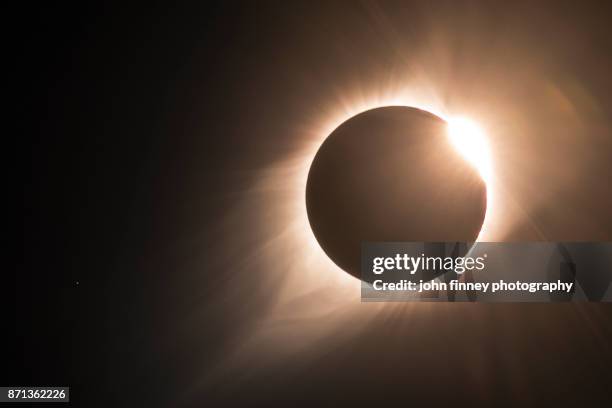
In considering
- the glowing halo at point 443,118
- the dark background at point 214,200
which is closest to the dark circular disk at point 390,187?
the glowing halo at point 443,118

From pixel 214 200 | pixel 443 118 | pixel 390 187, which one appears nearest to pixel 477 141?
pixel 443 118

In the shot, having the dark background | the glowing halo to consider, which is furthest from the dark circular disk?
the dark background

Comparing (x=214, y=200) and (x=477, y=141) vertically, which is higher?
(x=477, y=141)

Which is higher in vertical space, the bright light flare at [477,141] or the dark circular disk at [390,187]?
the bright light flare at [477,141]

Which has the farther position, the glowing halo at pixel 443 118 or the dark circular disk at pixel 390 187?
the glowing halo at pixel 443 118

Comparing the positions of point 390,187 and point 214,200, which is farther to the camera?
point 214,200

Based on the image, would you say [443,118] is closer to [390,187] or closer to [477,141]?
[477,141]

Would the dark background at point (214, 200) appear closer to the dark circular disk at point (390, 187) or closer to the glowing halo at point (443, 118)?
the glowing halo at point (443, 118)
